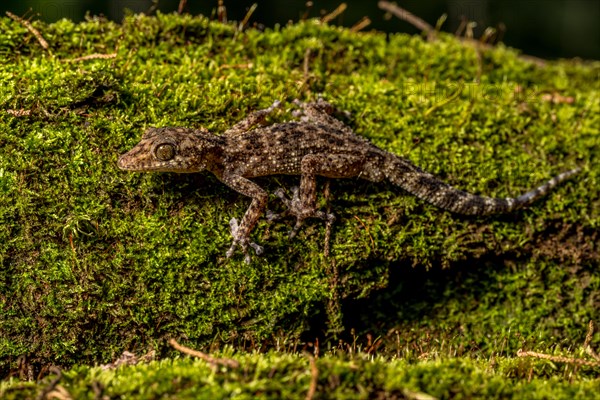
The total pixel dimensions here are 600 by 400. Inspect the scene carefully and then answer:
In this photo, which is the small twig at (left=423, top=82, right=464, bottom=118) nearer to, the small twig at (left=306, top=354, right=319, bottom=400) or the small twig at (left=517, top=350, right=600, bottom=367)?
the small twig at (left=517, top=350, right=600, bottom=367)

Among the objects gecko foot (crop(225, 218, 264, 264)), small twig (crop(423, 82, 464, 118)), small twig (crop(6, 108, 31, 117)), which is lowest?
gecko foot (crop(225, 218, 264, 264))

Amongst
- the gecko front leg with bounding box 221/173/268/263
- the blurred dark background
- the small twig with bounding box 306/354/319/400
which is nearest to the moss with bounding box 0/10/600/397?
the gecko front leg with bounding box 221/173/268/263

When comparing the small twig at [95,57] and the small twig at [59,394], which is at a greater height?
the small twig at [95,57]

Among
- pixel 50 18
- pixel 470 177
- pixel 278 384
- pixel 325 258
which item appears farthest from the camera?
pixel 50 18

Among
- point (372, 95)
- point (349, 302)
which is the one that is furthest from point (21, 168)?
point (372, 95)

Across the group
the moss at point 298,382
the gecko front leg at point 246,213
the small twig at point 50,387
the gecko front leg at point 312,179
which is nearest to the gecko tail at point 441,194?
the gecko front leg at point 312,179

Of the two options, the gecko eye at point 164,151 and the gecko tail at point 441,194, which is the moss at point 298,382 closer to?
the gecko eye at point 164,151

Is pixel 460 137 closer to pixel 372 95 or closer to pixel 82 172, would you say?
pixel 372 95
